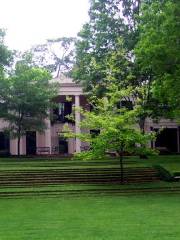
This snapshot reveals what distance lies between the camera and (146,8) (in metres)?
28.1

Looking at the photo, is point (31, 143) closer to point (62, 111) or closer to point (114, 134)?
point (62, 111)

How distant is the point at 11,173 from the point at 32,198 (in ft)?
18.1

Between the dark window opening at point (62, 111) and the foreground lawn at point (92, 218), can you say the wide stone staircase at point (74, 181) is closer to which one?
the foreground lawn at point (92, 218)

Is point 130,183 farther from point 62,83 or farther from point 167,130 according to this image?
point 167,130

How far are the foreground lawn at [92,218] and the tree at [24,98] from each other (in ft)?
69.4

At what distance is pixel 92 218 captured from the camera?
14.8m

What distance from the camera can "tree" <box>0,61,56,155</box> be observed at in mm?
41062

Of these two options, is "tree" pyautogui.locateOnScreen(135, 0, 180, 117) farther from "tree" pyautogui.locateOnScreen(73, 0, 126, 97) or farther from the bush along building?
the bush along building

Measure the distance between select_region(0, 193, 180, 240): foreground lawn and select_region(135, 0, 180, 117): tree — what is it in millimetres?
7211

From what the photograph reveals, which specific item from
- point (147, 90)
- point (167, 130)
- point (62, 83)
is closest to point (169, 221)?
point (147, 90)

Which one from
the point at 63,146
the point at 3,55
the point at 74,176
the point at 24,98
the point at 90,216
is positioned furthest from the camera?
the point at 63,146

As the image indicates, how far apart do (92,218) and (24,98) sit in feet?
88.8

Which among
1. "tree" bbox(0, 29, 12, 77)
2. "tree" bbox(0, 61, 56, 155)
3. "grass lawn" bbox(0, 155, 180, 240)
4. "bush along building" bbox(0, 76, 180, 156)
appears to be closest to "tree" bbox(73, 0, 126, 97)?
"tree" bbox(0, 61, 56, 155)

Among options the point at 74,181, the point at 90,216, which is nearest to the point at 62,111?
the point at 74,181
